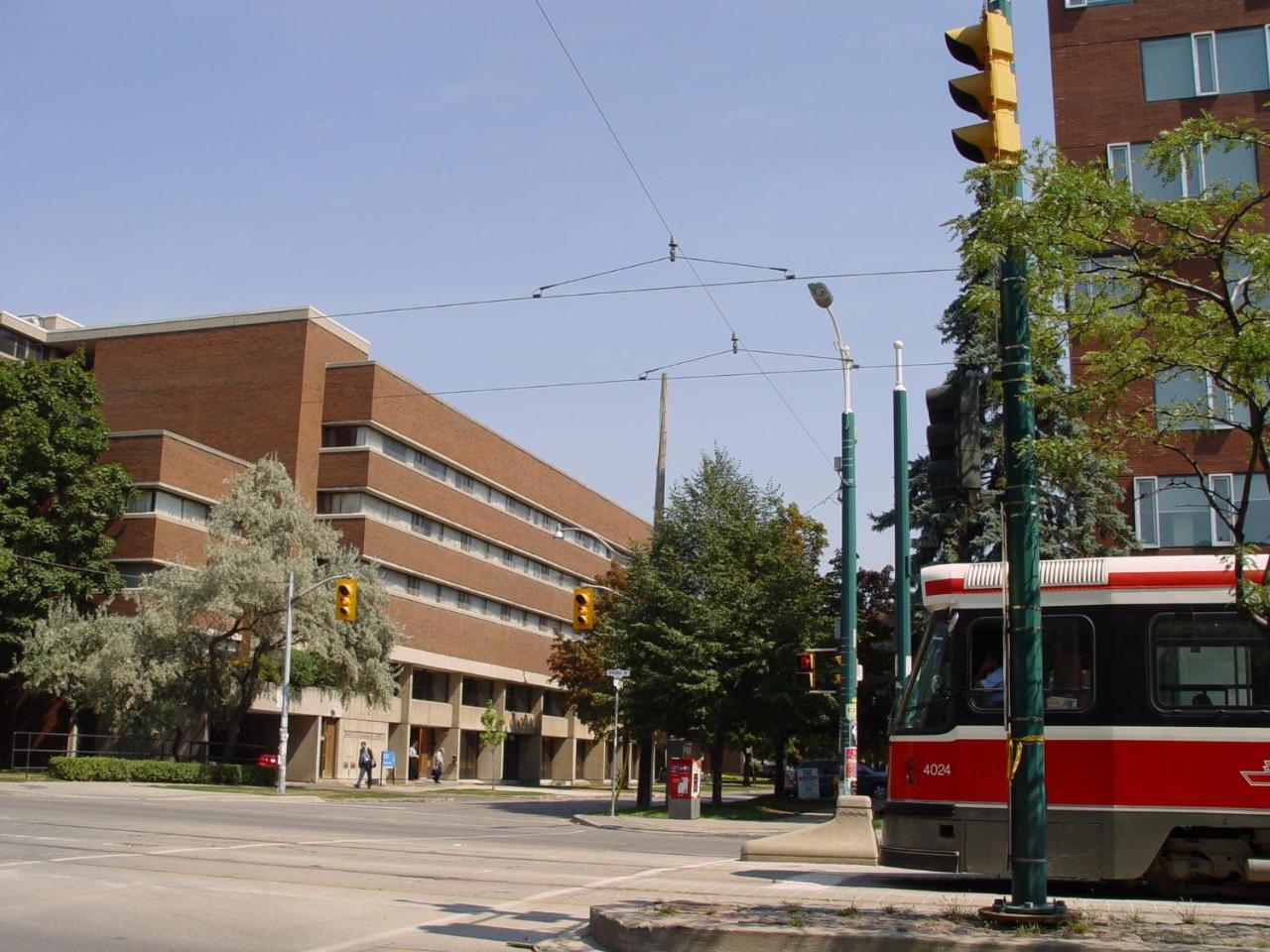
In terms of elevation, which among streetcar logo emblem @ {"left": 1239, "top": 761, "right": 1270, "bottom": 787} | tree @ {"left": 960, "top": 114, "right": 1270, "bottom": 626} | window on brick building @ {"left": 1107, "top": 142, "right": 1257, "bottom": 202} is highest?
window on brick building @ {"left": 1107, "top": 142, "right": 1257, "bottom": 202}

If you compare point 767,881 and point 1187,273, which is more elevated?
point 1187,273

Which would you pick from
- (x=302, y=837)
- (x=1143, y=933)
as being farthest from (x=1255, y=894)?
(x=302, y=837)

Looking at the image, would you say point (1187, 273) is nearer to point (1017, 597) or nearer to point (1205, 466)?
point (1205, 466)

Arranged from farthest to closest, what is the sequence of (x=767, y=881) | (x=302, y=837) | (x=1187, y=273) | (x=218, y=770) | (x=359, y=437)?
(x=359, y=437) < (x=218, y=770) < (x=1187, y=273) < (x=302, y=837) < (x=767, y=881)

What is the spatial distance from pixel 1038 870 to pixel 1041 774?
0.65m

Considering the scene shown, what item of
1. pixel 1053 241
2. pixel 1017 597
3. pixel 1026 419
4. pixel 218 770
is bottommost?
pixel 218 770

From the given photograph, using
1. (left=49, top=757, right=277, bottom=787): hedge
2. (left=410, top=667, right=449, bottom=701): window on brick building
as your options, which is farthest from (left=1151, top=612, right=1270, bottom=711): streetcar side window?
(left=410, top=667, right=449, bottom=701): window on brick building

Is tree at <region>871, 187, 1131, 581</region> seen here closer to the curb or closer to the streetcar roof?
the curb

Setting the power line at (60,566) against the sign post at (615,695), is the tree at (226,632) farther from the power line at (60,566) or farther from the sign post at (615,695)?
the sign post at (615,695)

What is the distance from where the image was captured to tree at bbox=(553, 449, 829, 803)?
108ft

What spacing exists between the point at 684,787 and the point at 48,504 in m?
29.3

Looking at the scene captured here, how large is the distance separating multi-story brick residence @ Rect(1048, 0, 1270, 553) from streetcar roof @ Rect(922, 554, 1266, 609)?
63.6 ft

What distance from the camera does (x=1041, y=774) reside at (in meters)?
8.90

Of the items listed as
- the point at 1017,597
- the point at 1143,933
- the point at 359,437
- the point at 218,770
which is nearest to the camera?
the point at 1143,933
